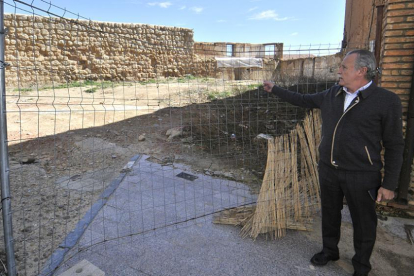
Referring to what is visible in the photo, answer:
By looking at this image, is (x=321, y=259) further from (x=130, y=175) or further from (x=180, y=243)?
(x=130, y=175)

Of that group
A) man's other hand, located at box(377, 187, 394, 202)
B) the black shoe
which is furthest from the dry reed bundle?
man's other hand, located at box(377, 187, 394, 202)

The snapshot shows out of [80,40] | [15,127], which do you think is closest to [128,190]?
[15,127]

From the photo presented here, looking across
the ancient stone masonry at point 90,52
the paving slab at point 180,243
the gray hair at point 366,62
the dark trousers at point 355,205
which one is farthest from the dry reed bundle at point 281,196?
the ancient stone masonry at point 90,52

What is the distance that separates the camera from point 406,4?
10.2ft

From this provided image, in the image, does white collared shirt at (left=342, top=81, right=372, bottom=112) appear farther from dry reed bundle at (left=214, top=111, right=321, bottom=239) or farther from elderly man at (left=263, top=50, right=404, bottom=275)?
dry reed bundle at (left=214, top=111, right=321, bottom=239)

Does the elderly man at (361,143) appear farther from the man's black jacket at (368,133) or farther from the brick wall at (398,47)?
the brick wall at (398,47)

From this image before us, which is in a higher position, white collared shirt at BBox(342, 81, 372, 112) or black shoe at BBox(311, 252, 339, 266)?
white collared shirt at BBox(342, 81, 372, 112)

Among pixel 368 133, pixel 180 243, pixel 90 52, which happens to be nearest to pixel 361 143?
pixel 368 133

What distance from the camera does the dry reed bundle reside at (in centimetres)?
305

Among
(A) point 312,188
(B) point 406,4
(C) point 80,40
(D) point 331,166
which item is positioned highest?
(C) point 80,40

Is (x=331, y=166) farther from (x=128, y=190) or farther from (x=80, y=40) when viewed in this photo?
(x=80, y=40)

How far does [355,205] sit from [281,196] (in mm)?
864

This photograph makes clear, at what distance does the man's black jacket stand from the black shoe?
83 cm

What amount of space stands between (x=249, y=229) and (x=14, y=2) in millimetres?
2760
